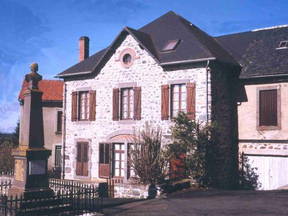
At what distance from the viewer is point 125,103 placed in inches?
792

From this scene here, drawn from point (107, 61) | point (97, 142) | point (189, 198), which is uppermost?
point (107, 61)

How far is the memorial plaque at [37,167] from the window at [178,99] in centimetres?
748

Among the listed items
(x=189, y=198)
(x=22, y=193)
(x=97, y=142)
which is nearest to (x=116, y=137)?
(x=97, y=142)

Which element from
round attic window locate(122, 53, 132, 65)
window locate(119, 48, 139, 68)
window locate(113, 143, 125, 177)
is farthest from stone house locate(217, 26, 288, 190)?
window locate(113, 143, 125, 177)

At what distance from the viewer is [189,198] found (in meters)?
13.7

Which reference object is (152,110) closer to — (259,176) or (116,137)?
(116,137)

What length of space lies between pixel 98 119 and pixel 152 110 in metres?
3.48

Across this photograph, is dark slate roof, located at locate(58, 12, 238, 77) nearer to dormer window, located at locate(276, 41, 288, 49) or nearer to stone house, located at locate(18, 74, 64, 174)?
dormer window, located at locate(276, 41, 288, 49)

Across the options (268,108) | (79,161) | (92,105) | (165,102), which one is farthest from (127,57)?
(268,108)

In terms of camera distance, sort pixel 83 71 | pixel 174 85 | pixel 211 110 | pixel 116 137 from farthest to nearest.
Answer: pixel 83 71 → pixel 116 137 → pixel 174 85 → pixel 211 110

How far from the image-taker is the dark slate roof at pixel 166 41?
18.2 m

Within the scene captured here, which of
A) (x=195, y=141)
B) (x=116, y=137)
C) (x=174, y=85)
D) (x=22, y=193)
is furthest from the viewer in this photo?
(x=116, y=137)

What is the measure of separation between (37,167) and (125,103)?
839 centimetres

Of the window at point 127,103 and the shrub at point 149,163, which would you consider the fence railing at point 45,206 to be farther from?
the window at point 127,103
